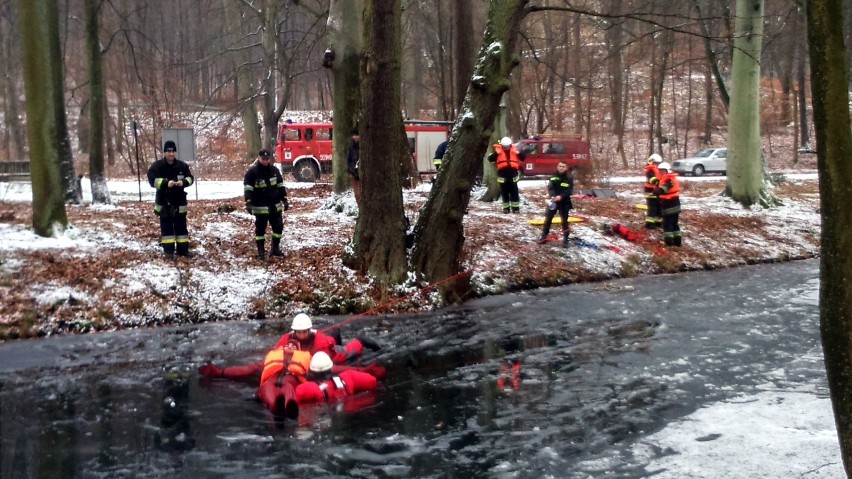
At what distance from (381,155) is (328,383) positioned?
18.7 feet

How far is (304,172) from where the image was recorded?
31828 mm

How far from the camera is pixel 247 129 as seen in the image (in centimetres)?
4128

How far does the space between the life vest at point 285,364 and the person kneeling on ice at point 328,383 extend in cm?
12

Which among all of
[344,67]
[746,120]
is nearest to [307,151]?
[344,67]

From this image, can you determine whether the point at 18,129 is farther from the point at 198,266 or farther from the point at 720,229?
the point at 720,229

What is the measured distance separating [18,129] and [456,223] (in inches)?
1308

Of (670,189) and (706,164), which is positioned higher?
(706,164)

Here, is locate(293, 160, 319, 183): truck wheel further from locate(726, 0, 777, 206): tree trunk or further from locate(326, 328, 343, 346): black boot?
locate(326, 328, 343, 346): black boot

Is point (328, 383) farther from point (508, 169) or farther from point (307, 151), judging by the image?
point (307, 151)

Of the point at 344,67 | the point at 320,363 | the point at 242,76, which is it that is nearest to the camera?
the point at 320,363

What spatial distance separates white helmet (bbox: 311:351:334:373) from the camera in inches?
369

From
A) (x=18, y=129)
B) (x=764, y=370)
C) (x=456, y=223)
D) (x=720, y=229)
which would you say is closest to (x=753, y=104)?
(x=720, y=229)

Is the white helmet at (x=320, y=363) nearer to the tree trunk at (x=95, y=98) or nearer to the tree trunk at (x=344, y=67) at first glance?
the tree trunk at (x=344, y=67)

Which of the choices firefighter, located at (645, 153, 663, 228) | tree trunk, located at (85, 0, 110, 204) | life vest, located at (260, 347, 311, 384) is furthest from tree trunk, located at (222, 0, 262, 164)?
life vest, located at (260, 347, 311, 384)
